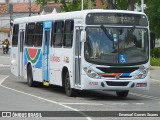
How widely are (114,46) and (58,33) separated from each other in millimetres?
3116

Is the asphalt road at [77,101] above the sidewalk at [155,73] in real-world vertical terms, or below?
above

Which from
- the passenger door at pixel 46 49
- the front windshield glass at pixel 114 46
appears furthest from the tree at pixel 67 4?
the front windshield glass at pixel 114 46

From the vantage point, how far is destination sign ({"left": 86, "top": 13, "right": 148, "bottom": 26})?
789 inches

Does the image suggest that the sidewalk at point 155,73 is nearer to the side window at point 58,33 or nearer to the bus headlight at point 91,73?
the side window at point 58,33

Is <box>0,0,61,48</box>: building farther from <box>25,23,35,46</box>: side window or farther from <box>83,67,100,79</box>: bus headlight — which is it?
<box>83,67,100,79</box>: bus headlight

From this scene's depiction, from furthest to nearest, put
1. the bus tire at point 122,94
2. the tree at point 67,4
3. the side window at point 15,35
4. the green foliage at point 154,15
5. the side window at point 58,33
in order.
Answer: the tree at point 67,4
the green foliage at point 154,15
the side window at point 15,35
the side window at point 58,33
the bus tire at point 122,94

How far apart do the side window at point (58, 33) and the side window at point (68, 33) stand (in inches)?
17.0

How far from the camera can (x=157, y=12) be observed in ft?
171

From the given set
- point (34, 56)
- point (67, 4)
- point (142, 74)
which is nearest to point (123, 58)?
point (142, 74)

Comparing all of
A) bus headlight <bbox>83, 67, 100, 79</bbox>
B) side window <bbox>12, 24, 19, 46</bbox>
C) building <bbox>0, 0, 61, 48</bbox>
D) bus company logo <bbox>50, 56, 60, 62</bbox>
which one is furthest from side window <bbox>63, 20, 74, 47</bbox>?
building <bbox>0, 0, 61, 48</bbox>

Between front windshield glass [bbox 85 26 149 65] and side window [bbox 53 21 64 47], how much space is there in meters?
2.38

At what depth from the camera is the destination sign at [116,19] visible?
20.0 metres

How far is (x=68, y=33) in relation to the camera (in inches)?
838

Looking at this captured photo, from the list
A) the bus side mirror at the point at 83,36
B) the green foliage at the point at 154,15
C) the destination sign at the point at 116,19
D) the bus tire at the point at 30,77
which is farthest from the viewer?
the green foliage at the point at 154,15
